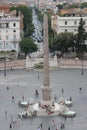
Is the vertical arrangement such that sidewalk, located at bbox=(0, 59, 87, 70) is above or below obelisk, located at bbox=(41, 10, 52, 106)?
below

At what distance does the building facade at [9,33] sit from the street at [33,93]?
1948cm

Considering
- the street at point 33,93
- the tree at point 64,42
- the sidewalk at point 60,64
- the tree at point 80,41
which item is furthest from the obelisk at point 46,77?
the tree at point 64,42

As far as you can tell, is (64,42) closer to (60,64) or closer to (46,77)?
(60,64)

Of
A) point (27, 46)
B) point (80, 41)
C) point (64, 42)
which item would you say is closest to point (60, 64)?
point (64, 42)

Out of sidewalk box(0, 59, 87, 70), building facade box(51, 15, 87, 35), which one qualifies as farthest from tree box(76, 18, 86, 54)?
building facade box(51, 15, 87, 35)

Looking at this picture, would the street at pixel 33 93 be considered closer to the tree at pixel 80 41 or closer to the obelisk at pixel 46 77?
the obelisk at pixel 46 77

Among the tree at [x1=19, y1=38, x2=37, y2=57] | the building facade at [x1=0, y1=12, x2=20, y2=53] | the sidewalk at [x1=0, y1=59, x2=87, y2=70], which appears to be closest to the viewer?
the sidewalk at [x1=0, y1=59, x2=87, y2=70]

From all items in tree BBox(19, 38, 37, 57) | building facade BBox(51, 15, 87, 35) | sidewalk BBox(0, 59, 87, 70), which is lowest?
sidewalk BBox(0, 59, 87, 70)

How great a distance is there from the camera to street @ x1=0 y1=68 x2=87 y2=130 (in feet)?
167

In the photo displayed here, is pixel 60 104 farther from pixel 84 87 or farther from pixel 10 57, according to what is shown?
pixel 10 57

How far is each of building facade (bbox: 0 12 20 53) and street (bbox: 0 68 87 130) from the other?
1948 cm

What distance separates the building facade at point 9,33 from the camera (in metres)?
101

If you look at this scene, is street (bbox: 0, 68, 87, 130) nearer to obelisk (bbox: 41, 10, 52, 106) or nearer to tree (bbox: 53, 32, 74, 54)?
obelisk (bbox: 41, 10, 52, 106)

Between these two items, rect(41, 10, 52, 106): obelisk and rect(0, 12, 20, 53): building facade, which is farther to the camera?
rect(0, 12, 20, 53): building facade
